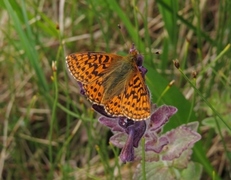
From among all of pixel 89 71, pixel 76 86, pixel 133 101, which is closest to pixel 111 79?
pixel 89 71

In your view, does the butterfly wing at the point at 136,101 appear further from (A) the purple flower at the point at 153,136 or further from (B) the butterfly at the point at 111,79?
(A) the purple flower at the point at 153,136

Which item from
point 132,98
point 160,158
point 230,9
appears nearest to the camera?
point 132,98

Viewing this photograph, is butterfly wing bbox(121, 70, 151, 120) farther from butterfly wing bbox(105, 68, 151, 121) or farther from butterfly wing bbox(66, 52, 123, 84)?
butterfly wing bbox(66, 52, 123, 84)

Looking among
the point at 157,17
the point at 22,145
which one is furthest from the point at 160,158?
the point at 157,17

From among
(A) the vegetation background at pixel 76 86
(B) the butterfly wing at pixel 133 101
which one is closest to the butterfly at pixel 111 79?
(B) the butterfly wing at pixel 133 101

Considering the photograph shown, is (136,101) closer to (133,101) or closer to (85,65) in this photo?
(133,101)

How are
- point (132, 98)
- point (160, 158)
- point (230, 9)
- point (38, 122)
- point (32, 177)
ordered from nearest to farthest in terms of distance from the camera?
point (132, 98)
point (160, 158)
point (230, 9)
point (32, 177)
point (38, 122)

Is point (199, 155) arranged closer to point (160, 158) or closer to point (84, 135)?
point (160, 158)
